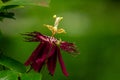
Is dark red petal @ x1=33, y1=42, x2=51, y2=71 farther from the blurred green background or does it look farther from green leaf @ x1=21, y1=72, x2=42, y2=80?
the blurred green background

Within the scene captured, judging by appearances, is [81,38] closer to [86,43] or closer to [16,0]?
[86,43]

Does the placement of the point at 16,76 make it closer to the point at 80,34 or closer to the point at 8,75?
the point at 8,75

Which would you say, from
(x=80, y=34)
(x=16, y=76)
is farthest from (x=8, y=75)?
(x=80, y=34)

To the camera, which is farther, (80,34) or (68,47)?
(80,34)

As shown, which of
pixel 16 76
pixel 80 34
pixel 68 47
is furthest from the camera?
pixel 80 34

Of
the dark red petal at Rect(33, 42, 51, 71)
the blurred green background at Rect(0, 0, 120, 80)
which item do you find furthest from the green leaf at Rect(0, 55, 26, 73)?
the blurred green background at Rect(0, 0, 120, 80)

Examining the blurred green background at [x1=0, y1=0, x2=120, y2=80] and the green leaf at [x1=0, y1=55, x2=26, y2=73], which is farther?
the blurred green background at [x1=0, y1=0, x2=120, y2=80]

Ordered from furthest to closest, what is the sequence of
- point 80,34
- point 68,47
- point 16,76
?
1. point 80,34
2. point 68,47
3. point 16,76
